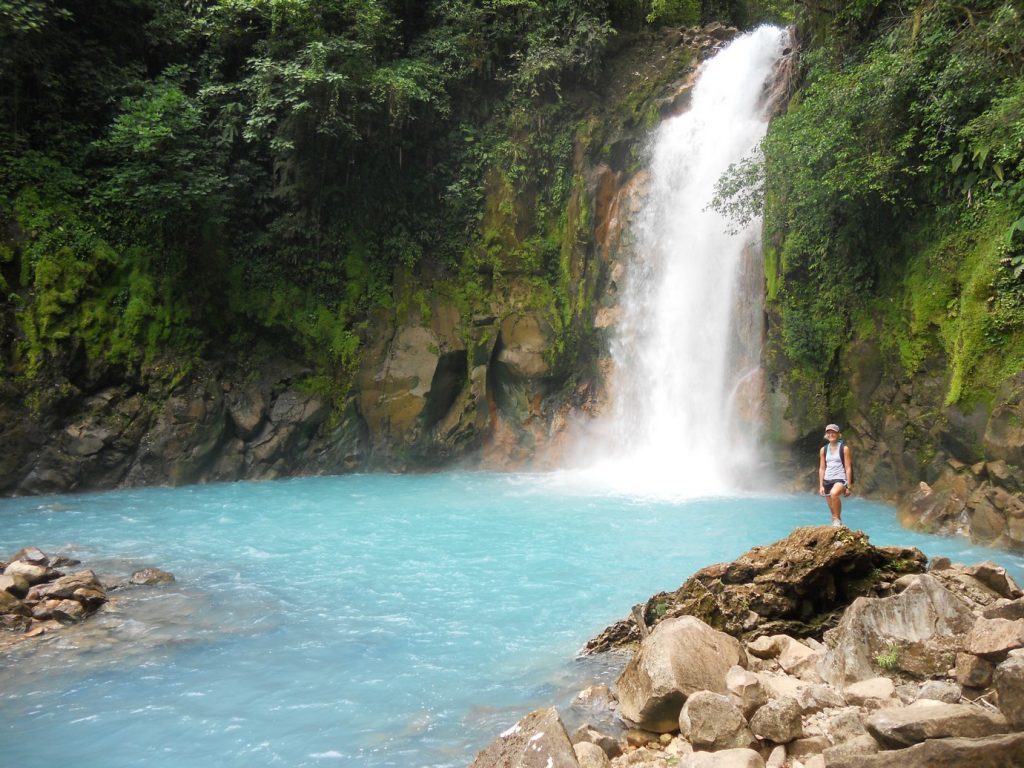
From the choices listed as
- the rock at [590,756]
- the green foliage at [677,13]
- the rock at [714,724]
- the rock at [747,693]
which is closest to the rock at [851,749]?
the rock at [714,724]

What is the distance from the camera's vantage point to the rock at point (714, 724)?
4.27 metres

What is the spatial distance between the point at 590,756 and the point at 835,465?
6.32 meters

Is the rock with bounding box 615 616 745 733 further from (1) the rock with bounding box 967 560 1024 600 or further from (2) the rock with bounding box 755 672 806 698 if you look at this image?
(1) the rock with bounding box 967 560 1024 600

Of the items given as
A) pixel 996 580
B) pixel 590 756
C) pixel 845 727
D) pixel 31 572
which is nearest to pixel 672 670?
pixel 590 756

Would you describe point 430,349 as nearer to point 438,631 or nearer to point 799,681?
point 438,631

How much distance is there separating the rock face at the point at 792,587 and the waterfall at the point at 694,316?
293 inches

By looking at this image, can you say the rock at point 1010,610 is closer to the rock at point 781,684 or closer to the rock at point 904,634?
the rock at point 904,634

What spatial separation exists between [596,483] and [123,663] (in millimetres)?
10129

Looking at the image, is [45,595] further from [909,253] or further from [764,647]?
[909,253]

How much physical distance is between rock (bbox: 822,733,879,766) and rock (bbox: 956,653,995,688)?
3.31ft

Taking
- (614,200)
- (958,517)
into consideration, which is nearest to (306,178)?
(614,200)

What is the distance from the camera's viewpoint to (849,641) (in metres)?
5.00

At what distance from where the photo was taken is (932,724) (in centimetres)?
353

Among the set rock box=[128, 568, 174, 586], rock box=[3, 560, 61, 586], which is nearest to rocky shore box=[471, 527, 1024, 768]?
rock box=[128, 568, 174, 586]
